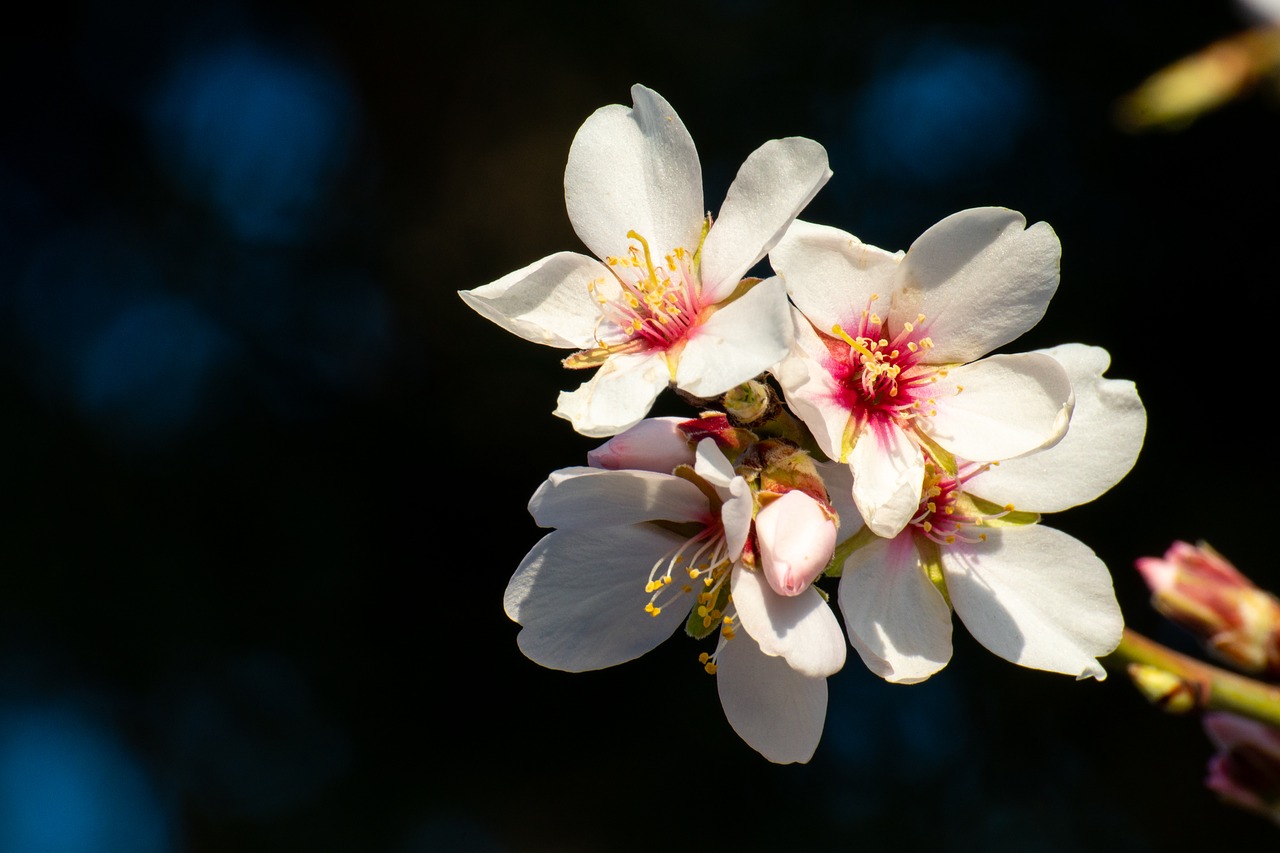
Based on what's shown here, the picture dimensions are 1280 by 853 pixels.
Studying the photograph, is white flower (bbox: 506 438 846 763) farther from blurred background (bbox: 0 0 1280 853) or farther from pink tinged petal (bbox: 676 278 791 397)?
blurred background (bbox: 0 0 1280 853)

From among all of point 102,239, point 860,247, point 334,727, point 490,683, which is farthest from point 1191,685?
point 102,239

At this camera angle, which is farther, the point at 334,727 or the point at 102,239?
the point at 102,239

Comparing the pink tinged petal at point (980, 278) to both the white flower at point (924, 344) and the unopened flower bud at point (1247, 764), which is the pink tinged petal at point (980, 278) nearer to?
the white flower at point (924, 344)

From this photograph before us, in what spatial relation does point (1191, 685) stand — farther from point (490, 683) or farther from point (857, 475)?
point (490, 683)

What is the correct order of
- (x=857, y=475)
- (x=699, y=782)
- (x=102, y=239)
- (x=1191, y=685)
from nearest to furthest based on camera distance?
(x=857, y=475) → (x=1191, y=685) → (x=699, y=782) → (x=102, y=239)

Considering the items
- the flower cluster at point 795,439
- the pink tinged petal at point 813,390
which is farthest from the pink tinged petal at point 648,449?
the pink tinged petal at point 813,390

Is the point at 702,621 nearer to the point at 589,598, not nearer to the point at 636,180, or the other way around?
the point at 589,598
